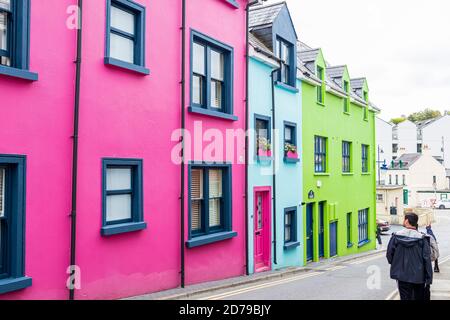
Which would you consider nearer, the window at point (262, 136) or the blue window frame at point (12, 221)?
the blue window frame at point (12, 221)

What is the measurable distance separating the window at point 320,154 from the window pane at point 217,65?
833 cm

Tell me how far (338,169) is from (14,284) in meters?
17.5

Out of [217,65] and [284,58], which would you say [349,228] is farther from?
[217,65]

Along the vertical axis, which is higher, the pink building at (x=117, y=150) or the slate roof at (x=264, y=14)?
the slate roof at (x=264, y=14)

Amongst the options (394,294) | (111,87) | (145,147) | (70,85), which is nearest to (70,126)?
(70,85)

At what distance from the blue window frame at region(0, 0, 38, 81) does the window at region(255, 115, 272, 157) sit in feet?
26.6

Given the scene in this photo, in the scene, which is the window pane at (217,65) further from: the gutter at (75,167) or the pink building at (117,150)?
the gutter at (75,167)

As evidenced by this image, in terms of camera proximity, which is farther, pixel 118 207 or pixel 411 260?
pixel 118 207

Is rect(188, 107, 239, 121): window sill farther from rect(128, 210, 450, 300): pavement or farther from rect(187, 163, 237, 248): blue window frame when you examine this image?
rect(128, 210, 450, 300): pavement

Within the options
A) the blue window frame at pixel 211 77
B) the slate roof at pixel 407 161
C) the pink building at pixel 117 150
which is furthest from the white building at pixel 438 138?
the pink building at pixel 117 150

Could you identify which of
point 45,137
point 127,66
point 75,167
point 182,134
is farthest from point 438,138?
point 45,137

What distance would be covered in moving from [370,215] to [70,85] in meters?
23.3

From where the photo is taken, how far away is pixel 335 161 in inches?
853

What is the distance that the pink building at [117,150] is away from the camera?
7.19 metres
